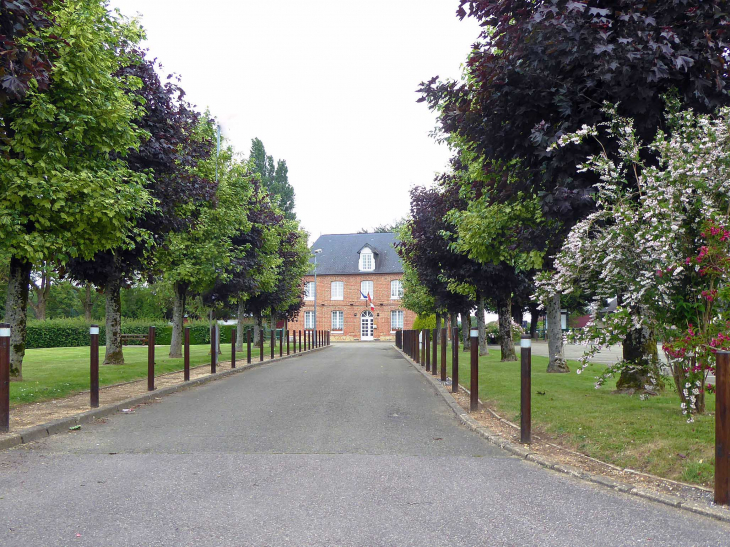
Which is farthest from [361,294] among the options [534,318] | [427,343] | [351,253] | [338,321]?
[427,343]

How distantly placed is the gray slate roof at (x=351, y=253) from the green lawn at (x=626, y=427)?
5455 cm

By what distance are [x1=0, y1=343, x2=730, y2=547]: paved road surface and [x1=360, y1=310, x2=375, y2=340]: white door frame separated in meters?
56.8

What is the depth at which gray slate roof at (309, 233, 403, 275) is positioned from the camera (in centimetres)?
6556

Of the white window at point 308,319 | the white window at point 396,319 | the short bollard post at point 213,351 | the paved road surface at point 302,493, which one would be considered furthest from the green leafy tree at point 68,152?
the white window at point 308,319

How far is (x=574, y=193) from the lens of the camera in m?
7.72

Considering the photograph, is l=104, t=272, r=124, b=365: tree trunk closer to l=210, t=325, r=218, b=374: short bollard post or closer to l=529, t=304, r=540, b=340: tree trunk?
l=210, t=325, r=218, b=374: short bollard post

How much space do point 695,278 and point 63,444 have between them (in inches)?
271

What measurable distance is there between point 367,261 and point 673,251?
59.5 m

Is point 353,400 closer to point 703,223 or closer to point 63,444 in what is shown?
Answer: point 63,444

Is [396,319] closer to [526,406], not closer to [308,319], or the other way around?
[308,319]

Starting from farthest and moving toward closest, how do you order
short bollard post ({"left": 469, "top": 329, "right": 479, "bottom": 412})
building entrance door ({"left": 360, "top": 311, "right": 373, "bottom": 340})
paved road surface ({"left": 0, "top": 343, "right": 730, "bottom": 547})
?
1. building entrance door ({"left": 360, "top": 311, "right": 373, "bottom": 340})
2. short bollard post ({"left": 469, "top": 329, "right": 479, "bottom": 412})
3. paved road surface ({"left": 0, "top": 343, "right": 730, "bottom": 547})

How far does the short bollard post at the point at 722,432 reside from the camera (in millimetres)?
4191

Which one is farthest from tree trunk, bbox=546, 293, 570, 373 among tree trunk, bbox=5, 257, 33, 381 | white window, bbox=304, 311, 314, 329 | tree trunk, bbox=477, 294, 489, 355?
white window, bbox=304, 311, 314, 329

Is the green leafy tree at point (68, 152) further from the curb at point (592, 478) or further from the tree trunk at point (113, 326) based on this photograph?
the tree trunk at point (113, 326)
